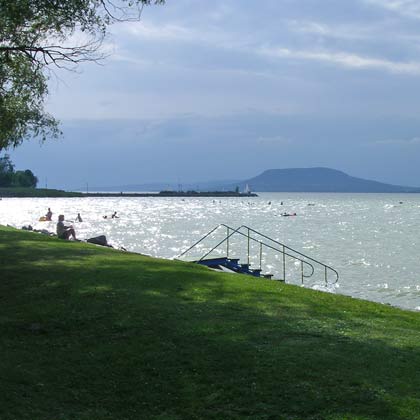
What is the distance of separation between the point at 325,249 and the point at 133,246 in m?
15.4

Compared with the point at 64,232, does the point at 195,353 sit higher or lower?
lower

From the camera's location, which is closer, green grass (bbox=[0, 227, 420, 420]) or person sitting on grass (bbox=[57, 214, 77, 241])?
green grass (bbox=[0, 227, 420, 420])

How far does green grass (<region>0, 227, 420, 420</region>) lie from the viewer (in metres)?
6.94

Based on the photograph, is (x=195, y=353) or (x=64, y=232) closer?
(x=195, y=353)

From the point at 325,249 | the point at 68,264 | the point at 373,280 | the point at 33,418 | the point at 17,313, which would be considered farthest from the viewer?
the point at 325,249

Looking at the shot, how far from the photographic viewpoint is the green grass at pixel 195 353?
22.8 ft

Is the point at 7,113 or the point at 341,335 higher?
the point at 7,113

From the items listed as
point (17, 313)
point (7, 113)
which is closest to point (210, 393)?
point (17, 313)

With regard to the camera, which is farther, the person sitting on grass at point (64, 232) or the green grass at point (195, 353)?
the person sitting on grass at point (64, 232)

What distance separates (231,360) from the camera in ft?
26.6

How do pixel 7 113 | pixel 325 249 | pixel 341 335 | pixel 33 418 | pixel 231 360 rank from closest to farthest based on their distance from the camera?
pixel 33 418 → pixel 231 360 → pixel 341 335 → pixel 7 113 → pixel 325 249

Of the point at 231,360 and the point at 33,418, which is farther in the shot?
the point at 231,360

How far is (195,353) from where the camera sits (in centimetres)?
838

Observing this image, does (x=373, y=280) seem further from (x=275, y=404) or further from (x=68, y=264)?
(x=275, y=404)
